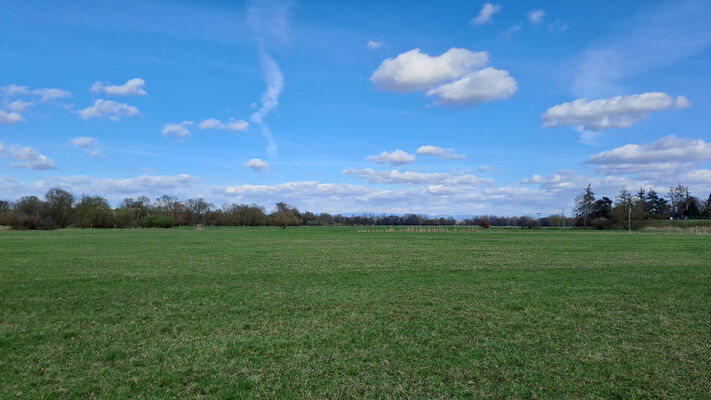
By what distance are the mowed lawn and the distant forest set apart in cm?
9393

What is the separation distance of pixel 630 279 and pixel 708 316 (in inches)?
267

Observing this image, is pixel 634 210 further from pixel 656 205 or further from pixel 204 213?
pixel 204 213

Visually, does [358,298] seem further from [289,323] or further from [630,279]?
[630,279]

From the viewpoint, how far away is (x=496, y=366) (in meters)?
6.35

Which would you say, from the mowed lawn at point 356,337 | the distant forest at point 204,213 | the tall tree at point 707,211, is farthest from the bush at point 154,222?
the tall tree at point 707,211

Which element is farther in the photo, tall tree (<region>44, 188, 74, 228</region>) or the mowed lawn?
tall tree (<region>44, 188, 74, 228</region>)

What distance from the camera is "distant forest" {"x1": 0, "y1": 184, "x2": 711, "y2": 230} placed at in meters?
98.7


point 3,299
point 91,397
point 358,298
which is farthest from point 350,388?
point 3,299

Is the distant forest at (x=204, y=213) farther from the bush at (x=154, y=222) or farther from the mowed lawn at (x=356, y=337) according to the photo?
the mowed lawn at (x=356, y=337)

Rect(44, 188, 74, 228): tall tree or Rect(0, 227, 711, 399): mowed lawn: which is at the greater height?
Rect(44, 188, 74, 228): tall tree

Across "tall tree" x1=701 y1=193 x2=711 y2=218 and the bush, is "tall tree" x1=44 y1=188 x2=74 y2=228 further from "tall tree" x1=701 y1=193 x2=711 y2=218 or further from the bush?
"tall tree" x1=701 y1=193 x2=711 y2=218

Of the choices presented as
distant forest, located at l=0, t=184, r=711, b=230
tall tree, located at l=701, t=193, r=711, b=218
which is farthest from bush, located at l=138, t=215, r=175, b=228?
tall tree, located at l=701, t=193, r=711, b=218

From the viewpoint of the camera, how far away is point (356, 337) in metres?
8.02

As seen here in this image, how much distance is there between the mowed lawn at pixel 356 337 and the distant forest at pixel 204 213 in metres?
93.9
